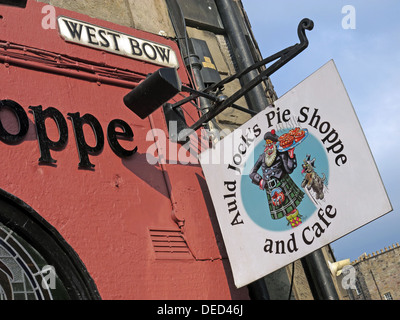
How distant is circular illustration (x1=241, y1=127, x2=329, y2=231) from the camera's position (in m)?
5.36

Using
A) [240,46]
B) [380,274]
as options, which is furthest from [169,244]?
[380,274]

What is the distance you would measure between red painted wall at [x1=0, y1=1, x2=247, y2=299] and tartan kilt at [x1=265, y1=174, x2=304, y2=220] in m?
1.00

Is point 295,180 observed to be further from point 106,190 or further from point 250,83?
point 106,190

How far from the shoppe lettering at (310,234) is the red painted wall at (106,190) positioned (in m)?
1.01

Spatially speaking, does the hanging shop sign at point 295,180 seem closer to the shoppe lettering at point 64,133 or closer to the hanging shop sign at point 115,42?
the shoppe lettering at point 64,133

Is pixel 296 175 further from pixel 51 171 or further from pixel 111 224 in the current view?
pixel 51 171

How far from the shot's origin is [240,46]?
26.5ft

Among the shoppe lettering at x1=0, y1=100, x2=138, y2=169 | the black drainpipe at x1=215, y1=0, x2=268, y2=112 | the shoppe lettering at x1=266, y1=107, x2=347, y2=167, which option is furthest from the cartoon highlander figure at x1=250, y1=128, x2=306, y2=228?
the black drainpipe at x1=215, y1=0, x2=268, y2=112

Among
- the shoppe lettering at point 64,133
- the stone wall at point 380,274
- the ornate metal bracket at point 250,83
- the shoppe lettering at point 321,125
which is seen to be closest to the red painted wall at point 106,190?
the shoppe lettering at point 64,133

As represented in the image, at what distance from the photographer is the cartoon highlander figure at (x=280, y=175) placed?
547 centimetres

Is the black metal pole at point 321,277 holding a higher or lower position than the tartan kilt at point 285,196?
lower

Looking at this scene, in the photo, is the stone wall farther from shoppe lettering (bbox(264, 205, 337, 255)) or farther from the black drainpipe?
shoppe lettering (bbox(264, 205, 337, 255))

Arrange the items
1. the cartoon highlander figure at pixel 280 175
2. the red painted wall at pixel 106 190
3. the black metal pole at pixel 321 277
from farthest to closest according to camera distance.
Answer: the black metal pole at pixel 321 277, the cartoon highlander figure at pixel 280 175, the red painted wall at pixel 106 190
